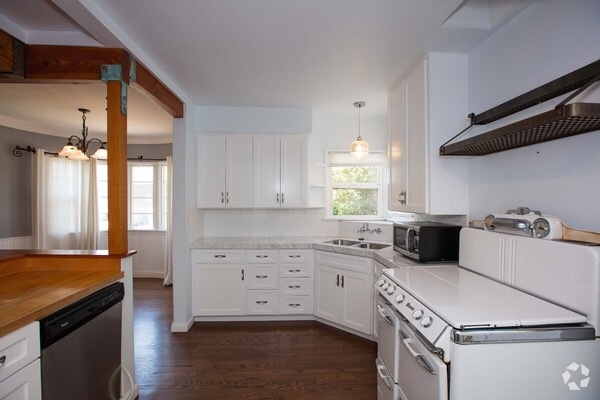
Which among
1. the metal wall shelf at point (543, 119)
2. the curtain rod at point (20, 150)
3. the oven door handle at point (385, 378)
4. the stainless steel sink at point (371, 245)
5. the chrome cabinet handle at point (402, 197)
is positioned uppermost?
the curtain rod at point (20, 150)

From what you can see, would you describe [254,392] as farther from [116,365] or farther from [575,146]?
[575,146]

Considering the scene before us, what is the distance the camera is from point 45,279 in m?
1.64

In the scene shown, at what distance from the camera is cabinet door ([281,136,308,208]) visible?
3.45m

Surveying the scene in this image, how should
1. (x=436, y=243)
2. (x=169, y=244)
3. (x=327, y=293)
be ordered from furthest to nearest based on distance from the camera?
(x=169, y=244) → (x=327, y=293) → (x=436, y=243)

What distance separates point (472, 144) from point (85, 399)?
8.41 feet

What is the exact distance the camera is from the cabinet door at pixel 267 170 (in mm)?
3426

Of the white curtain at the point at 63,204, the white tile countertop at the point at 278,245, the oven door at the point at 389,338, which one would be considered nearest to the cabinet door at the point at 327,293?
the white tile countertop at the point at 278,245

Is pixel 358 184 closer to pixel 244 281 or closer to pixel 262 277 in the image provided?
pixel 262 277

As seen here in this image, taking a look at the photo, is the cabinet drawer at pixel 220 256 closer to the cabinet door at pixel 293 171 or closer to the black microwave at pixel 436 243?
the cabinet door at pixel 293 171

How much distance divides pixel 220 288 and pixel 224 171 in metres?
1.39

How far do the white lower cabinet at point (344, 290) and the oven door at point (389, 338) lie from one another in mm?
924

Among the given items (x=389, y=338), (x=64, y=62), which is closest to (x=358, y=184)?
(x=389, y=338)

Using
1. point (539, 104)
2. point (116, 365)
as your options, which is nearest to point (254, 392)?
point (116, 365)

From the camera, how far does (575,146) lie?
136cm
